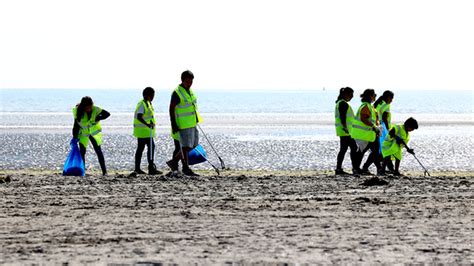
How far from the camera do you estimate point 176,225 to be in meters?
8.61

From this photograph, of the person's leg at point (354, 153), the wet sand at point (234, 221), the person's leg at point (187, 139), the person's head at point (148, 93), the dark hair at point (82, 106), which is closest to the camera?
the wet sand at point (234, 221)

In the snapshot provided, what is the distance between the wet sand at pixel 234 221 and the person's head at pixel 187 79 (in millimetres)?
1530

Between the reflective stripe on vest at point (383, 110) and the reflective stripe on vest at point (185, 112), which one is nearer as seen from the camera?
the reflective stripe on vest at point (185, 112)

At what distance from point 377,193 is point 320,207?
166 cm

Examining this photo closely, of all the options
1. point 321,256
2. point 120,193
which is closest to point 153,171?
point 120,193

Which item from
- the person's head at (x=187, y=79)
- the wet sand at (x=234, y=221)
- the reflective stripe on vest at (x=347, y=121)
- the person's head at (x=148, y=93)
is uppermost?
the person's head at (x=187, y=79)

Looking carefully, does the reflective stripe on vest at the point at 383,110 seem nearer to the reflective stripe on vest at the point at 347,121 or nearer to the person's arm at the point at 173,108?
the reflective stripe on vest at the point at 347,121

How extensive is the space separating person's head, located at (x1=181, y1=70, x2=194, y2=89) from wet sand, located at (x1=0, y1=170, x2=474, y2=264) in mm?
1530

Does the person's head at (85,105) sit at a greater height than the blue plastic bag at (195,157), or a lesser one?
greater


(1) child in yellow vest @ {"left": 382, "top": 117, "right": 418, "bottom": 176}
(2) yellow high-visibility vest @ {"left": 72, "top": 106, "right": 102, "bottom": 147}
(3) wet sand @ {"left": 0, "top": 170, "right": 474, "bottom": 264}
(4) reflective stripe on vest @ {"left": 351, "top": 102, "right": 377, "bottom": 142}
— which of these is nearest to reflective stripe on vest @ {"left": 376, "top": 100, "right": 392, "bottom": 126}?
(1) child in yellow vest @ {"left": 382, "top": 117, "right": 418, "bottom": 176}

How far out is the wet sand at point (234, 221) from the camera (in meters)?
7.13

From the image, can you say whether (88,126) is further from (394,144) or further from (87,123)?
(394,144)

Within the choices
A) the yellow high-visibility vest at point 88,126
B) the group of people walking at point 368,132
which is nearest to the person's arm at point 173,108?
the yellow high-visibility vest at point 88,126

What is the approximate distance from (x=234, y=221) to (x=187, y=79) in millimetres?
5057
